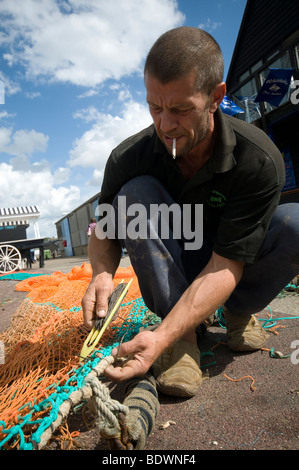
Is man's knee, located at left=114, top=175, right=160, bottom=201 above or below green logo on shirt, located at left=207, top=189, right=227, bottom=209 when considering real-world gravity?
above

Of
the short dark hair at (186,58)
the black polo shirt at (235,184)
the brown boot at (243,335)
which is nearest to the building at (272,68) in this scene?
the brown boot at (243,335)

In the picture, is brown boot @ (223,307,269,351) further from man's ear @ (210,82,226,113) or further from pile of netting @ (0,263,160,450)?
man's ear @ (210,82,226,113)

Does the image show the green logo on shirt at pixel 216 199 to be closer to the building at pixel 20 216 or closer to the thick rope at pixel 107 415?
the thick rope at pixel 107 415

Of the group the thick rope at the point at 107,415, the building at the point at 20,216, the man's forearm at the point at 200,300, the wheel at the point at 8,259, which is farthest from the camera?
the building at the point at 20,216

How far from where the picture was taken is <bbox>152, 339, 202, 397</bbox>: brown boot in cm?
137

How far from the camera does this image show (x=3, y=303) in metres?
4.47

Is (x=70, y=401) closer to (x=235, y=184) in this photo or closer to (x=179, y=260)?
(x=179, y=260)

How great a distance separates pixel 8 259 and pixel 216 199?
31.5ft

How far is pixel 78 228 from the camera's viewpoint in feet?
80.8

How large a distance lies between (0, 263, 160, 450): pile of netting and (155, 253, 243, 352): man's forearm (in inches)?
9.8

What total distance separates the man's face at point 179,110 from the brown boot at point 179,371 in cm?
88

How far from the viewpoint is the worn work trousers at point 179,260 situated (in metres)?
1.55

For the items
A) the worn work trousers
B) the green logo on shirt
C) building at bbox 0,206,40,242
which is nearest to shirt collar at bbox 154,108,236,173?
the green logo on shirt
